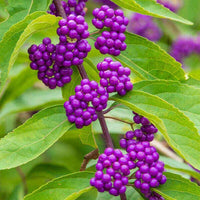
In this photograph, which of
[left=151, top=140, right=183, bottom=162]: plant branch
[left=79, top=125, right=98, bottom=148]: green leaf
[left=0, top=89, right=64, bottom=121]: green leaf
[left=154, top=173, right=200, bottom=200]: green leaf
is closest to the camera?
[left=154, top=173, right=200, bottom=200]: green leaf

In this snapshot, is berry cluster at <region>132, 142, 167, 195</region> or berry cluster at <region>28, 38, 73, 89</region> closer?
berry cluster at <region>132, 142, 167, 195</region>

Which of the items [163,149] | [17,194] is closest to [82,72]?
[17,194]

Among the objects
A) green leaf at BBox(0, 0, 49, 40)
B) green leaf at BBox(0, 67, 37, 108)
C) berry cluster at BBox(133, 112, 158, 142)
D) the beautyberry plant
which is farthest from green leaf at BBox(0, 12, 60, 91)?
green leaf at BBox(0, 67, 37, 108)

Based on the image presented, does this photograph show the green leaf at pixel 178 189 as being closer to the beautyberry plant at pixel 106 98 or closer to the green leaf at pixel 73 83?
the beautyberry plant at pixel 106 98

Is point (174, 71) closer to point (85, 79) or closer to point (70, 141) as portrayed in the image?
point (85, 79)

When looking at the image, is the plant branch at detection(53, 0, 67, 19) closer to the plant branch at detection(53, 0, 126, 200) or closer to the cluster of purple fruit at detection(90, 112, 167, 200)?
the plant branch at detection(53, 0, 126, 200)

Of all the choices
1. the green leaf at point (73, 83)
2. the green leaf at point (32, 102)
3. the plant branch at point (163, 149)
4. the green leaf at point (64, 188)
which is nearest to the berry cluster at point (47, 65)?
the green leaf at point (73, 83)

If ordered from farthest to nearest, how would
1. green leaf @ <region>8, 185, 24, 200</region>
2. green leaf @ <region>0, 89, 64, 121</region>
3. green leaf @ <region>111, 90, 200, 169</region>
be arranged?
1. green leaf @ <region>0, 89, 64, 121</region>
2. green leaf @ <region>8, 185, 24, 200</region>
3. green leaf @ <region>111, 90, 200, 169</region>
